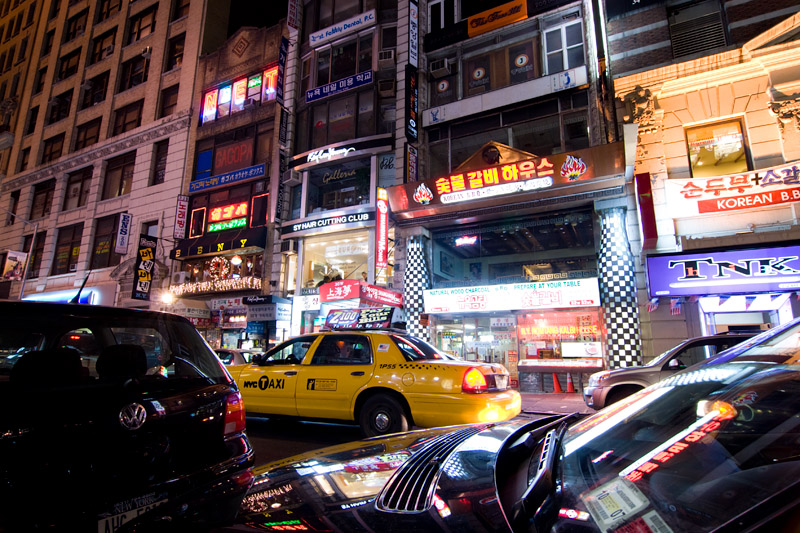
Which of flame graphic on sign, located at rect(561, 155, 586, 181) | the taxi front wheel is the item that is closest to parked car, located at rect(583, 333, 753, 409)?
the taxi front wheel

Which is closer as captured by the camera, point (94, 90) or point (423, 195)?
point (423, 195)

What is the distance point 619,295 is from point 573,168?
3931 mm

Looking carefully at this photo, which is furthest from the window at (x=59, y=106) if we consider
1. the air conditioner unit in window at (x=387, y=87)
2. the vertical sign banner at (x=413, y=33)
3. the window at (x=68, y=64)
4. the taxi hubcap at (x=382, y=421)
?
the taxi hubcap at (x=382, y=421)

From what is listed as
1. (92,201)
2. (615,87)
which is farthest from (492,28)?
(92,201)

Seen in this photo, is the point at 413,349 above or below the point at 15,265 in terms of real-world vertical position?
below

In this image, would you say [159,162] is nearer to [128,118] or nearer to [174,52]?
[128,118]

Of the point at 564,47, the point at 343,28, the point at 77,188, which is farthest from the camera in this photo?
the point at 77,188

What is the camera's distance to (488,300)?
13.5 metres

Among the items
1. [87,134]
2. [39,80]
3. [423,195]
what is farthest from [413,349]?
[39,80]

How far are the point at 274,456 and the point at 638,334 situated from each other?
34.2 ft

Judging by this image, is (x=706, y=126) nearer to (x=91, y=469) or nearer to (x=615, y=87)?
(x=615, y=87)

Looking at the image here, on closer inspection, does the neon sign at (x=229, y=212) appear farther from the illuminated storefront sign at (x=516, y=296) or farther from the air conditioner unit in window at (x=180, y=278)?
the illuminated storefront sign at (x=516, y=296)

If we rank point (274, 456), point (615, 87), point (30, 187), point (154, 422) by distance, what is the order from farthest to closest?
1. point (30, 187)
2. point (615, 87)
3. point (274, 456)
4. point (154, 422)

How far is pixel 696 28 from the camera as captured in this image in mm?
12492
